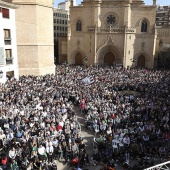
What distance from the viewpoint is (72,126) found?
12164 mm

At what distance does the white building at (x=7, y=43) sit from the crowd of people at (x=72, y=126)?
170 inches

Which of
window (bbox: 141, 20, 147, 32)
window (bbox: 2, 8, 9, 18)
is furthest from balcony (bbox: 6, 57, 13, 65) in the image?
window (bbox: 141, 20, 147, 32)

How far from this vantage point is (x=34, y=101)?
15.3m

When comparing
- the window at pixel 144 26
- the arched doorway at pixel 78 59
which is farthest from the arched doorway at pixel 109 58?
the window at pixel 144 26

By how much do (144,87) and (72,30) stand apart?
860 inches

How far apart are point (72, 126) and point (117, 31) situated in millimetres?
27617

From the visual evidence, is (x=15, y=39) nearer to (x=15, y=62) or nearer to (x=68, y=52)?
(x=15, y=62)

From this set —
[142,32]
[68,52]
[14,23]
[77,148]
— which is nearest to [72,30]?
[68,52]

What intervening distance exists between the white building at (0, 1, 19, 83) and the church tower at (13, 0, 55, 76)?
1699 mm

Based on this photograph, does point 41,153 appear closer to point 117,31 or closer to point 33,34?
point 33,34

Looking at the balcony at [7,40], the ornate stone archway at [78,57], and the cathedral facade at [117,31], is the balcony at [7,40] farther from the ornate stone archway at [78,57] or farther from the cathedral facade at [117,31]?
the ornate stone archway at [78,57]

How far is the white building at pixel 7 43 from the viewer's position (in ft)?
72.7

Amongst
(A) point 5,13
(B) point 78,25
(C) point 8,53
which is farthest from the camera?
(B) point 78,25

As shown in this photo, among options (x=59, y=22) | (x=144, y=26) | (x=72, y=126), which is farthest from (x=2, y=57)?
(x=59, y=22)
